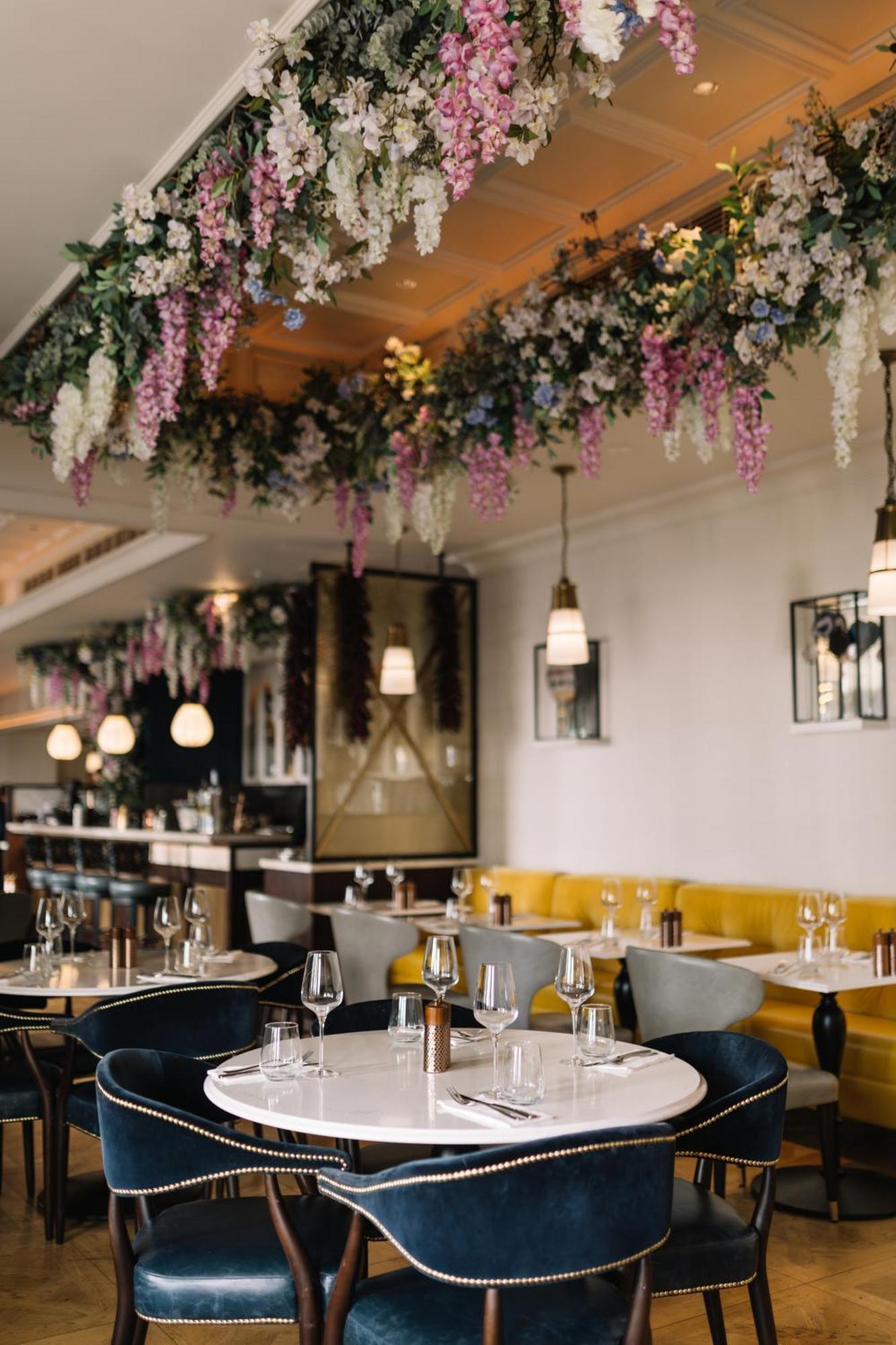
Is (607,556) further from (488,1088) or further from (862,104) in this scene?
(488,1088)

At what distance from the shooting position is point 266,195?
3217 mm

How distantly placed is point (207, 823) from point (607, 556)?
4.18m

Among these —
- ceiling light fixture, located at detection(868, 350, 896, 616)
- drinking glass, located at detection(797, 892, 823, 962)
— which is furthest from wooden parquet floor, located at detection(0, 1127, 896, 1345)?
ceiling light fixture, located at detection(868, 350, 896, 616)

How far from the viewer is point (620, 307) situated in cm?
434

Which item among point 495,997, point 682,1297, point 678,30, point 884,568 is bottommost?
point 682,1297

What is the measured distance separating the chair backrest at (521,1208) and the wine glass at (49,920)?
8.69 feet

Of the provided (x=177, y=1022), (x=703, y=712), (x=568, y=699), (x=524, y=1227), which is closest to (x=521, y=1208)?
(x=524, y=1227)

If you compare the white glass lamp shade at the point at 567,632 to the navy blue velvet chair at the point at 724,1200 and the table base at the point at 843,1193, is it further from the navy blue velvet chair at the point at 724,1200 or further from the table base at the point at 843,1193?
the navy blue velvet chair at the point at 724,1200

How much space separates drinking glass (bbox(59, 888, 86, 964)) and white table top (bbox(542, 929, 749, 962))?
6.07 ft

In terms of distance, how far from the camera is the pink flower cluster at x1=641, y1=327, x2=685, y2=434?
4430mm

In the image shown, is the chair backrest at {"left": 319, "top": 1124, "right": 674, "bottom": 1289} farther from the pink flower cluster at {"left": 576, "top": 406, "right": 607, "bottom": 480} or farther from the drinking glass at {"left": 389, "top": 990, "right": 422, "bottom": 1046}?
the pink flower cluster at {"left": 576, "top": 406, "right": 607, "bottom": 480}

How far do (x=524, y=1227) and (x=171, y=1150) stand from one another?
2.53 ft

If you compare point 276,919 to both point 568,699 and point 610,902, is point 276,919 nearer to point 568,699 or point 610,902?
point 610,902

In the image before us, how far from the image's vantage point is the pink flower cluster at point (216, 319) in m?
3.85
